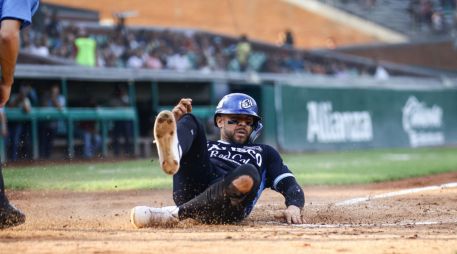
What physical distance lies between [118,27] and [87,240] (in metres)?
18.2

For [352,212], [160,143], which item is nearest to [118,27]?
[352,212]

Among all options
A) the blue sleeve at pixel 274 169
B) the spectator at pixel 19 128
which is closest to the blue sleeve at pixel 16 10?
the blue sleeve at pixel 274 169

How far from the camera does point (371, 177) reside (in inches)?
555

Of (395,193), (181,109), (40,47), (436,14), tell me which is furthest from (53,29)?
(436,14)

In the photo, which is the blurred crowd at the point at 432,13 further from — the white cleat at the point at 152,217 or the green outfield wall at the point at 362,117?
the white cleat at the point at 152,217

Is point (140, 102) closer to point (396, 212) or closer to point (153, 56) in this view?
point (153, 56)

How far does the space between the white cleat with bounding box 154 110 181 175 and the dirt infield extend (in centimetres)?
50

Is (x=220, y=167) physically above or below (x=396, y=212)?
above

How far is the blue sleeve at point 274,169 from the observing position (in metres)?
7.22

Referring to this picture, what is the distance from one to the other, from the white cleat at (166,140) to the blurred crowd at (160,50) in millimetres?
13657

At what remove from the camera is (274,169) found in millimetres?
7250

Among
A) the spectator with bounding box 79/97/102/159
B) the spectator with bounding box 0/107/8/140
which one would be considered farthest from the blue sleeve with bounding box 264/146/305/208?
the spectator with bounding box 79/97/102/159

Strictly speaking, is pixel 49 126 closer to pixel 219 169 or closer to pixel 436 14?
pixel 219 169

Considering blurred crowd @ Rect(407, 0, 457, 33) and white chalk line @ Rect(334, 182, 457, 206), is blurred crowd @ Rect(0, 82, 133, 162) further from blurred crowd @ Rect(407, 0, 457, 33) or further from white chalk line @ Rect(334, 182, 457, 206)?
blurred crowd @ Rect(407, 0, 457, 33)
